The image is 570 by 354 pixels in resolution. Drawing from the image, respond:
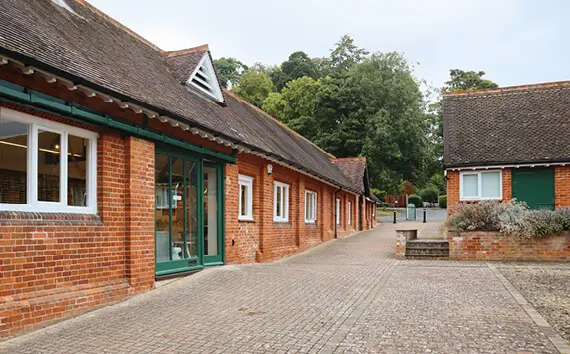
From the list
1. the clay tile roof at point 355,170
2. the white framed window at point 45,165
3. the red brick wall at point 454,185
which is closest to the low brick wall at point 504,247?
the red brick wall at point 454,185

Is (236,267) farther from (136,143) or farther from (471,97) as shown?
(471,97)

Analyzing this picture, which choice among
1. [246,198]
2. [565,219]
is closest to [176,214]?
[246,198]

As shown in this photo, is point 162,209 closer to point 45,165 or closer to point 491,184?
point 45,165

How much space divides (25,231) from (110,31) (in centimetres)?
626

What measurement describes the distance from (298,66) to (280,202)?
2056 inches

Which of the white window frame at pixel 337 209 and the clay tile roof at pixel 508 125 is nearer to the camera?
the clay tile roof at pixel 508 125

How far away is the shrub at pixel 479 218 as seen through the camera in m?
14.0

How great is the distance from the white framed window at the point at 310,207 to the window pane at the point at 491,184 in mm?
6623

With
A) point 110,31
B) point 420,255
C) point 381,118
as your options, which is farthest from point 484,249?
point 381,118

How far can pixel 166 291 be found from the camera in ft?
27.8

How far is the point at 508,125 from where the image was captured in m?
19.6

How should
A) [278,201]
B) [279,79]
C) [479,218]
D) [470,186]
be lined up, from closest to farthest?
1. [479,218]
2. [278,201]
3. [470,186]
4. [279,79]

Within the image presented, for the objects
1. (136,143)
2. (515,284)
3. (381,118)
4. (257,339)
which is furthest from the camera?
(381,118)

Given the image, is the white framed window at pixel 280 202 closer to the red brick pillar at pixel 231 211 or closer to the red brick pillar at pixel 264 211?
the red brick pillar at pixel 264 211
